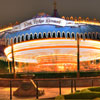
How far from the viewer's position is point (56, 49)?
968 inches

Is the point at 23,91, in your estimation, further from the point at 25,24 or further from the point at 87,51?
the point at 87,51

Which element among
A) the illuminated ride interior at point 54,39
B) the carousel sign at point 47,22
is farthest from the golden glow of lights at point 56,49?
the carousel sign at point 47,22

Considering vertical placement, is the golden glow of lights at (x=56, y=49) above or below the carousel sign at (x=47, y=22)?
below

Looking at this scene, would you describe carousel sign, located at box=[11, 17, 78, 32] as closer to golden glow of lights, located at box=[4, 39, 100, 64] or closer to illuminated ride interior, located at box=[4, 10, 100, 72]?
illuminated ride interior, located at box=[4, 10, 100, 72]

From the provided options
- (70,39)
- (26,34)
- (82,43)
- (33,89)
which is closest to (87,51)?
(82,43)

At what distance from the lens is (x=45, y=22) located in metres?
24.3

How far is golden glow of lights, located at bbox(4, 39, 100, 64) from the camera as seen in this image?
77.5ft

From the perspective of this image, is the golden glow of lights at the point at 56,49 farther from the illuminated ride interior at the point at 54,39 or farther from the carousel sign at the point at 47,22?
the carousel sign at the point at 47,22

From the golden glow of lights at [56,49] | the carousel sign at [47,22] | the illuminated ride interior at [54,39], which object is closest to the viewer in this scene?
the golden glow of lights at [56,49]

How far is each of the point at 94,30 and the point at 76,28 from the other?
2957mm

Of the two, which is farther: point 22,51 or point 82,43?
point 22,51

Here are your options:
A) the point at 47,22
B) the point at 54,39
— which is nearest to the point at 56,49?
the point at 54,39

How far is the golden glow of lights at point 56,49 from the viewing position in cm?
2362

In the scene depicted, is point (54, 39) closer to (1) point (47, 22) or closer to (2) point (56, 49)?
(2) point (56, 49)
